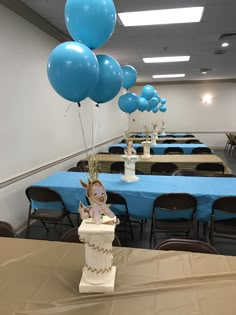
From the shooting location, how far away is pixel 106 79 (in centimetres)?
205

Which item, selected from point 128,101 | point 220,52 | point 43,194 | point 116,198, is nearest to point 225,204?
point 116,198

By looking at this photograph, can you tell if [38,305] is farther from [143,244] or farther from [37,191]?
[143,244]

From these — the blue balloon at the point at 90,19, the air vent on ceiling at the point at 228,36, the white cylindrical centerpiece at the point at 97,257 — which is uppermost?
the air vent on ceiling at the point at 228,36

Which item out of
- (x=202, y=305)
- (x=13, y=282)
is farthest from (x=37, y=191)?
(x=202, y=305)

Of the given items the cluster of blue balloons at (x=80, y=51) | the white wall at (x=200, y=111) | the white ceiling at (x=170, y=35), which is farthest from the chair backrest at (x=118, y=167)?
the white wall at (x=200, y=111)

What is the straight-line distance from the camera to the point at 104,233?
4.00 ft

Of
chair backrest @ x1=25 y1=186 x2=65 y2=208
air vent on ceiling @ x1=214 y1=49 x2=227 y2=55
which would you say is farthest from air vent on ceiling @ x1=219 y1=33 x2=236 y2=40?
chair backrest @ x1=25 y1=186 x2=65 y2=208

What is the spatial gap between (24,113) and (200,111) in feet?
29.4

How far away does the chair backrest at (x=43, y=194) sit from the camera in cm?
287

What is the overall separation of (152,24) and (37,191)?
2.90 m

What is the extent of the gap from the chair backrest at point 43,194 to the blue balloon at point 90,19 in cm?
159

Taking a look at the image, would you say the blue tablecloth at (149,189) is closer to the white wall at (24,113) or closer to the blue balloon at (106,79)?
the white wall at (24,113)

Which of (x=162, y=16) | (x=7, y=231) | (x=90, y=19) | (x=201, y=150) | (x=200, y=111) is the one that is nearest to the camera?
(x=90, y=19)

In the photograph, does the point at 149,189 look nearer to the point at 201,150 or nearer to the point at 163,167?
the point at 163,167
